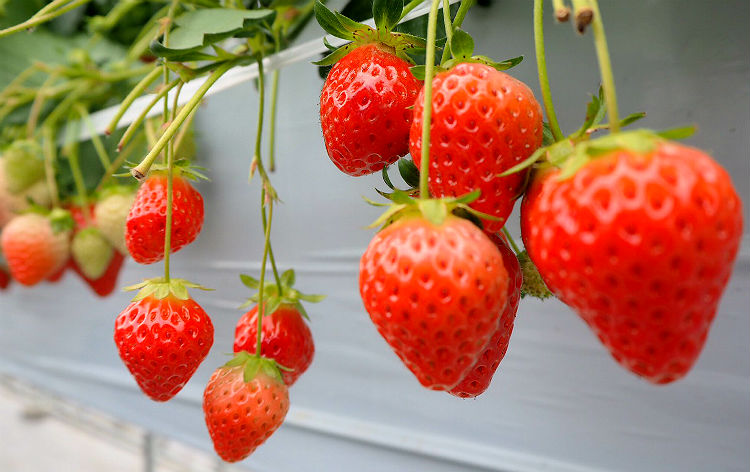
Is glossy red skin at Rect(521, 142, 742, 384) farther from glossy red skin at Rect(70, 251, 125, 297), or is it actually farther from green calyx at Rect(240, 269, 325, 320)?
glossy red skin at Rect(70, 251, 125, 297)

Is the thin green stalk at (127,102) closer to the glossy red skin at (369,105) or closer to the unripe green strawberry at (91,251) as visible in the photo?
the glossy red skin at (369,105)

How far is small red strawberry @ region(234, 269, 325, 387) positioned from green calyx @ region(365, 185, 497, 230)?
0.81ft

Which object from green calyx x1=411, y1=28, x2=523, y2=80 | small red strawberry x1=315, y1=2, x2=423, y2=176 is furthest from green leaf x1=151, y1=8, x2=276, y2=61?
green calyx x1=411, y1=28, x2=523, y2=80

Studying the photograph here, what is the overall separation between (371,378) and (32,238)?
621 mm

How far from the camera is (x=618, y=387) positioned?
2.10 feet

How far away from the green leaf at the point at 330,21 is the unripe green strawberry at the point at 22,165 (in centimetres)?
83

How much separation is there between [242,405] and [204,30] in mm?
340

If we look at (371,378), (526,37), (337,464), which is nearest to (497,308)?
(526,37)

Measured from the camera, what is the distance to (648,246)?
0.24 metres

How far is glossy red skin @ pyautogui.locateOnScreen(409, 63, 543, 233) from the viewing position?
1.03ft

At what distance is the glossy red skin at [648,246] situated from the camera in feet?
0.77

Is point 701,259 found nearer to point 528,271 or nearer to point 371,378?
point 528,271

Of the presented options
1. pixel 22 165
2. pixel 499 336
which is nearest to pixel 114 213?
pixel 22 165

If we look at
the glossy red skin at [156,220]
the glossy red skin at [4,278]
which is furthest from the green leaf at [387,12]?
the glossy red skin at [4,278]
